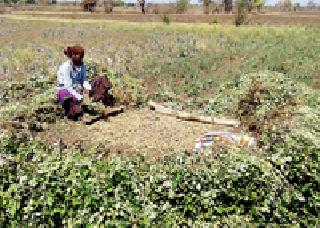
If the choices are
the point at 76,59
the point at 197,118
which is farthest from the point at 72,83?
the point at 197,118

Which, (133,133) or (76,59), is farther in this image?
(76,59)

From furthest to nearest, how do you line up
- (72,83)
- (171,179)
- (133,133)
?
(72,83)
(133,133)
(171,179)

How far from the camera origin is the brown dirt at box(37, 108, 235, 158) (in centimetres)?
604

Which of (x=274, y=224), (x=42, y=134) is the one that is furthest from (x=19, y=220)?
(x=274, y=224)

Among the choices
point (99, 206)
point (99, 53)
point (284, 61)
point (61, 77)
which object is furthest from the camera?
point (99, 53)

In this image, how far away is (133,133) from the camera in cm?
673

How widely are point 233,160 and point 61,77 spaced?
3.48 meters

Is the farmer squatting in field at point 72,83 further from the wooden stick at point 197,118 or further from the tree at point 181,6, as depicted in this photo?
the tree at point 181,6

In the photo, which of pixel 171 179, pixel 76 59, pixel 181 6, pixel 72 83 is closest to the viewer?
pixel 171 179

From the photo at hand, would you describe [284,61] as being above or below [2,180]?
above

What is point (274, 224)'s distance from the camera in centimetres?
464

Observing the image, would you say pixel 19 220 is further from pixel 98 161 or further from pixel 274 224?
pixel 274 224

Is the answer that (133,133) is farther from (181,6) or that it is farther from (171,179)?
(181,6)

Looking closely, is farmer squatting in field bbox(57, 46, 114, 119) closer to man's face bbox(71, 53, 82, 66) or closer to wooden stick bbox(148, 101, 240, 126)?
man's face bbox(71, 53, 82, 66)
